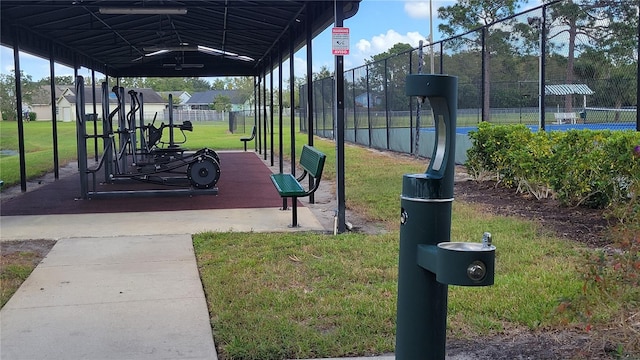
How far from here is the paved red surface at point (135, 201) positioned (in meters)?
9.84

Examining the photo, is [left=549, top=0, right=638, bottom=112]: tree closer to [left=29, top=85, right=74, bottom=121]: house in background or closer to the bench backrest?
the bench backrest

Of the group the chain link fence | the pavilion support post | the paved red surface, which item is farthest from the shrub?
the paved red surface

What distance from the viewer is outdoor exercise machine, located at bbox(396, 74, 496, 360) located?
8.21ft

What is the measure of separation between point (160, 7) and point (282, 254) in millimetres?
4745

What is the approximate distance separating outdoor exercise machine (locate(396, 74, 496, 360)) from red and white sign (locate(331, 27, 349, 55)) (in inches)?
206

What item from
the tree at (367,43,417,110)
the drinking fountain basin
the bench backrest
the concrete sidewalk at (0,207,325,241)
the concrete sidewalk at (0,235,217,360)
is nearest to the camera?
the drinking fountain basin

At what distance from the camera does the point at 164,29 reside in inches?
537

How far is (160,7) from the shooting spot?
9539mm

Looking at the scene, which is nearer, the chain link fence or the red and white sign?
the red and white sign

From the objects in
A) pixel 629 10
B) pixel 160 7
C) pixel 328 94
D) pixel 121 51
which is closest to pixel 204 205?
Result: pixel 160 7

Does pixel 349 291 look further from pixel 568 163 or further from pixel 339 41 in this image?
pixel 568 163

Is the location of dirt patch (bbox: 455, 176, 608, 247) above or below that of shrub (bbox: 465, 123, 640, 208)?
below

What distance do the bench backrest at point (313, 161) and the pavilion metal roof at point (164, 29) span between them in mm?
1712

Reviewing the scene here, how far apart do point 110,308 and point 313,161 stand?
3571 millimetres
